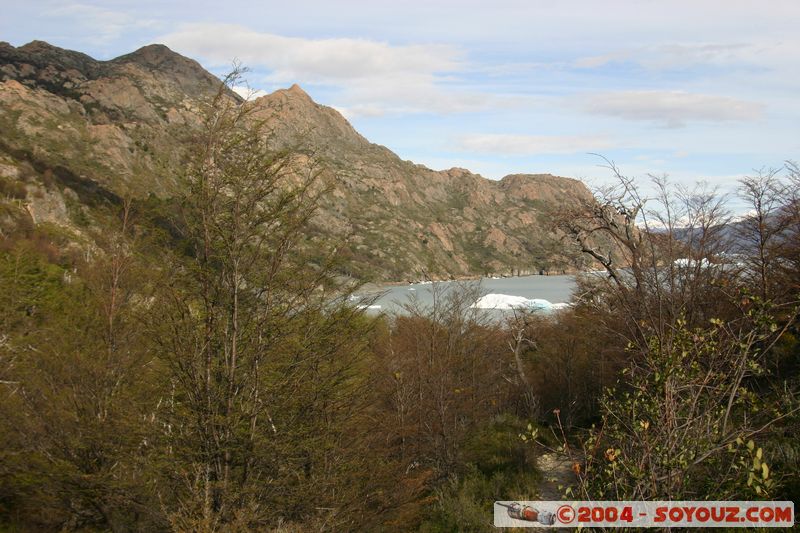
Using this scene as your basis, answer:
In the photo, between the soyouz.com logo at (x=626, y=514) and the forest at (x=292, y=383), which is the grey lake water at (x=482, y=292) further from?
the soyouz.com logo at (x=626, y=514)

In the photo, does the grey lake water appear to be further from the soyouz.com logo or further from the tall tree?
the soyouz.com logo

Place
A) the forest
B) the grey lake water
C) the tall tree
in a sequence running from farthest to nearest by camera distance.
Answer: the grey lake water
the tall tree
the forest

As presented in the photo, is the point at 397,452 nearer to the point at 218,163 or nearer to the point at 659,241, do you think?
the point at 659,241

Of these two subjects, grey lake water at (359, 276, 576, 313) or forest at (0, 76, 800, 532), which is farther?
grey lake water at (359, 276, 576, 313)

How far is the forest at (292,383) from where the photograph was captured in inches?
166

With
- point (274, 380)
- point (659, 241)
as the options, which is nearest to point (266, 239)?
point (274, 380)

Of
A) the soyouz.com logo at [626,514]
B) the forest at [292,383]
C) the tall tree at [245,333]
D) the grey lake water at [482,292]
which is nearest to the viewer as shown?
the soyouz.com logo at [626,514]

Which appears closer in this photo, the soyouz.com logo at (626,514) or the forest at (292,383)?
the soyouz.com logo at (626,514)

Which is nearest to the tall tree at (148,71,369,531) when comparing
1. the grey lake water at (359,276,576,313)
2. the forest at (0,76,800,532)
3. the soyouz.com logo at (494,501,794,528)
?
the forest at (0,76,800,532)

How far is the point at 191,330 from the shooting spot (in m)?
7.75

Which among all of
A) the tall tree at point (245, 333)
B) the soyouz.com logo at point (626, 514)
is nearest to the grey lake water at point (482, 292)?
the tall tree at point (245, 333)

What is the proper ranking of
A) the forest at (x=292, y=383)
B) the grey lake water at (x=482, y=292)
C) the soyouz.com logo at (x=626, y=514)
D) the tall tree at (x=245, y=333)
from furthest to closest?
the grey lake water at (x=482, y=292) < the tall tree at (x=245, y=333) < the forest at (x=292, y=383) < the soyouz.com logo at (x=626, y=514)

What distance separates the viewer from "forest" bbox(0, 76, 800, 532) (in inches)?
166

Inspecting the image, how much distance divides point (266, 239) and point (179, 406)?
2873mm
